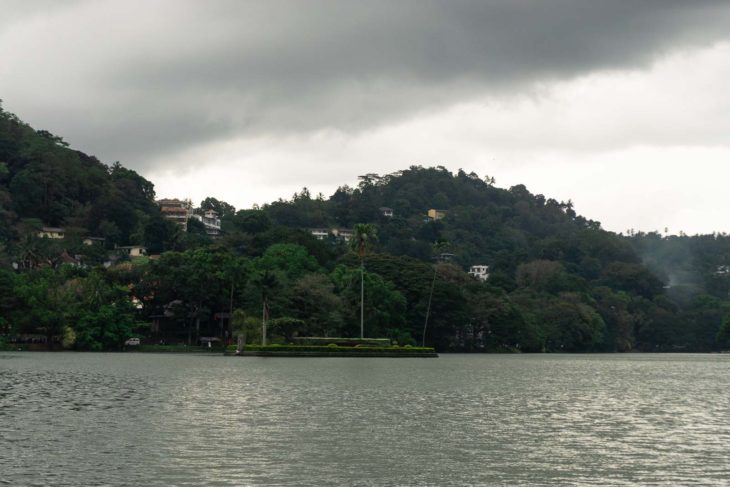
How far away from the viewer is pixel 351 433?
4197cm

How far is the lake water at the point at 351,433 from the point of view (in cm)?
3162

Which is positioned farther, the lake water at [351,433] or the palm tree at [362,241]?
the palm tree at [362,241]

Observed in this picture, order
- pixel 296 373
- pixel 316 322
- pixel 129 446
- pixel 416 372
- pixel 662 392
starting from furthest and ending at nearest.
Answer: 1. pixel 316 322
2. pixel 416 372
3. pixel 296 373
4. pixel 662 392
5. pixel 129 446

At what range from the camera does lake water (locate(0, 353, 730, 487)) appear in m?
Result: 31.6

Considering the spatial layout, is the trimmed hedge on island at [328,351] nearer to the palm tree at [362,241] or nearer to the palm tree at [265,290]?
the palm tree at [265,290]

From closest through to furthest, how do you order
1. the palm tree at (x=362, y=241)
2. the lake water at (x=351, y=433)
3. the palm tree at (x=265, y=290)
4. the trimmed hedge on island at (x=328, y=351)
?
the lake water at (x=351, y=433)
the trimmed hedge on island at (x=328, y=351)
the palm tree at (x=265, y=290)
the palm tree at (x=362, y=241)

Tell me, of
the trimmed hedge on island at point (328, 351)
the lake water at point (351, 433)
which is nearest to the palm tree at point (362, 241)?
the trimmed hedge on island at point (328, 351)

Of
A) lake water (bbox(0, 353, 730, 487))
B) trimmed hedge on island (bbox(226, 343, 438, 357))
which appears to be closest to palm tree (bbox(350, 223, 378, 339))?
trimmed hedge on island (bbox(226, 343, 438, 357))

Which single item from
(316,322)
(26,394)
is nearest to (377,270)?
(316,322)

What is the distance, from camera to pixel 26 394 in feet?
195

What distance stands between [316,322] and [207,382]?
73.7 m

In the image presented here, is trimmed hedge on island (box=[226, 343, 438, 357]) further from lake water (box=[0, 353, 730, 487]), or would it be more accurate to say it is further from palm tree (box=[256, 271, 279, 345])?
lake water (box=[0, 353, 730, 487])

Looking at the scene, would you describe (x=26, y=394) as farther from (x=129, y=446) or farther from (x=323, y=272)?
(x=323, y=272)

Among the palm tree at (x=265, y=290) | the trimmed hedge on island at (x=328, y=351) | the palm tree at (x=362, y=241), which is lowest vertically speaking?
the trimmed hedge on island at (x=328, y=351)
